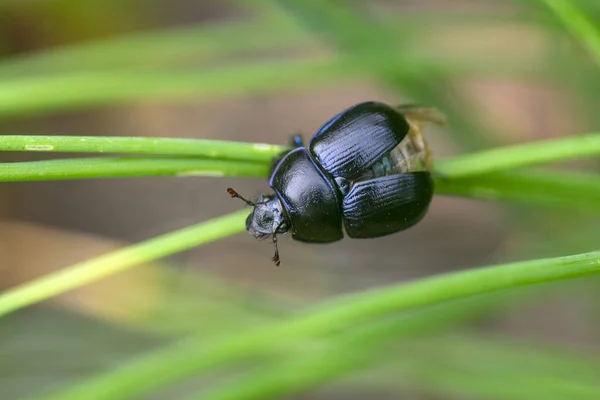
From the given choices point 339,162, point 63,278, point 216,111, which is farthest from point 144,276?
point 63,278

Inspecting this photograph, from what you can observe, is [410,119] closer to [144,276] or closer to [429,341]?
[429,341]

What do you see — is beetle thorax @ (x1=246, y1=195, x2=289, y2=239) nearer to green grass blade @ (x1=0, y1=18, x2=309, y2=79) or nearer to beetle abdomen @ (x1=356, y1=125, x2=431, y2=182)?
beetle abdomen @ (x1=356, y1=125, x2=431, y2=182)

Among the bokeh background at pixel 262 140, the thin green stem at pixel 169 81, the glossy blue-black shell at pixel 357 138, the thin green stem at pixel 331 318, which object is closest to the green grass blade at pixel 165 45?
the bokeh background at pixel 262 140

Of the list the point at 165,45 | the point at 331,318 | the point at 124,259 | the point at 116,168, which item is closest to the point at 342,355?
the point at 331,318

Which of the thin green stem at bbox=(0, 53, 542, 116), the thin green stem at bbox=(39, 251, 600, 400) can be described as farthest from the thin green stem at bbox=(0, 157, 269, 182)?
the thin green stem at bbox=(0, 53, 542, 116)

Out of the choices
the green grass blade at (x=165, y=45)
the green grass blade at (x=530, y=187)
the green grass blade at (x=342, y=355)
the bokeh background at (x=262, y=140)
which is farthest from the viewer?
the green grass blade at (x=165, y=45)

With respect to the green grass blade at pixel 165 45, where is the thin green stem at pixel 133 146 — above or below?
below

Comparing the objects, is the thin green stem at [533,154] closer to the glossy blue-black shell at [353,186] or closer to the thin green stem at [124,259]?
the glossy blue-black shell at [353,186]
